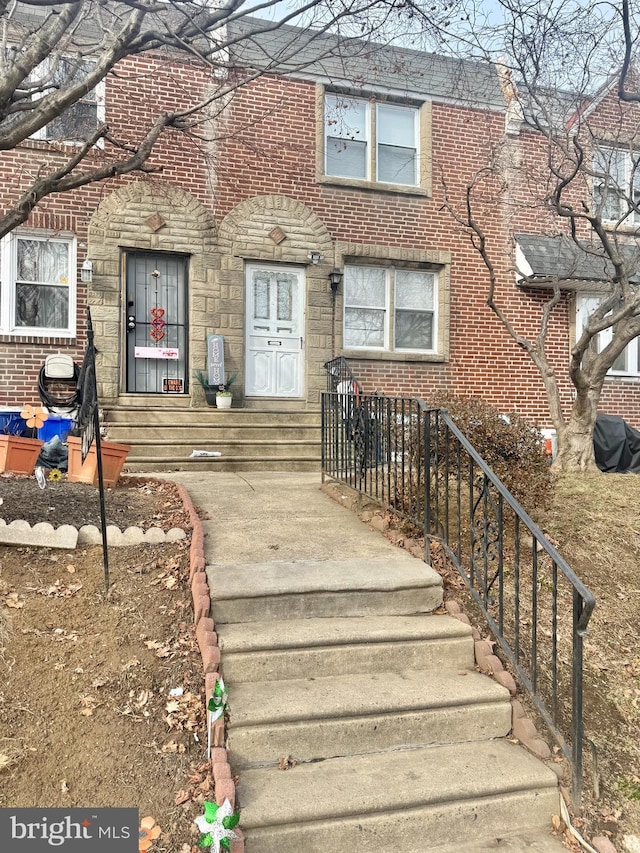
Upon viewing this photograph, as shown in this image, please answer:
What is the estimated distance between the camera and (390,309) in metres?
11.3

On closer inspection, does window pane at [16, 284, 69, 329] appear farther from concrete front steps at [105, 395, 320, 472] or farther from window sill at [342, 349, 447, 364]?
window sill at [342, 349, 447, 364]

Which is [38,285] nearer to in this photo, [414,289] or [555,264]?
[414,289]

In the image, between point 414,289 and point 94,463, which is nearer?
point 94,463

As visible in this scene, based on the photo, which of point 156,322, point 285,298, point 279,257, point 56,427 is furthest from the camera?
point 285,298

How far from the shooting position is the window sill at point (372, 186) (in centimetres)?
1091

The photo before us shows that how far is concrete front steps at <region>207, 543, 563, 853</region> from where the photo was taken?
2912 mm

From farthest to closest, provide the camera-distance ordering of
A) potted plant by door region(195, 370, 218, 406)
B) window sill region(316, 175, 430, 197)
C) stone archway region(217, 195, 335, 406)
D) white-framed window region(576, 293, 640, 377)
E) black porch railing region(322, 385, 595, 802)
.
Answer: white-framed window region(576, 293, 640, 377), window sill region(316, 175, 430, 197), stone archway region(217, 195, 335, 406), potted plant by door region(195, 370, 218, 406), black porch railing region(322, 385, 595, 802)

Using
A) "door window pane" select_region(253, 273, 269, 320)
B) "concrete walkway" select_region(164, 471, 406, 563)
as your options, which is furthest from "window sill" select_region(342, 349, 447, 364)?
"concrete walkway" select_region(164, 471, 406, 563)

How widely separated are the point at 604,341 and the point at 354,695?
10914 mm

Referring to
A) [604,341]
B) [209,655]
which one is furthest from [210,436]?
[604,341]

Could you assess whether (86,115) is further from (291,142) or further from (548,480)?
(548,480)

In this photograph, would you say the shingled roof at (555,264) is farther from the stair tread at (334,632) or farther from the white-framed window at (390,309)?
the stair tread at (334,632)

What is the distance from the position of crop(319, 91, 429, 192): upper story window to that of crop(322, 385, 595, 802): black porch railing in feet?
18.6

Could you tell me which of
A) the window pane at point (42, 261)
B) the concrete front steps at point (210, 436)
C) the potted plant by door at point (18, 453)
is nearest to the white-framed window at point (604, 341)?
the concrete front steps at point (210, 436)
